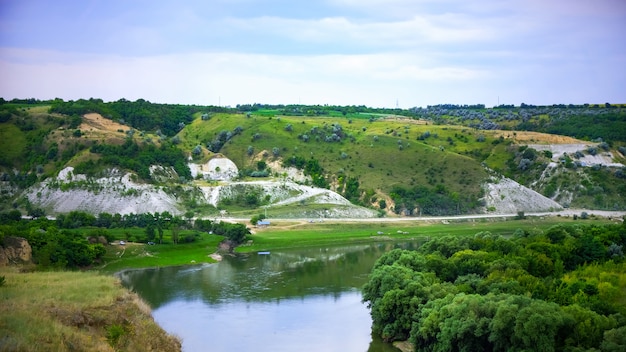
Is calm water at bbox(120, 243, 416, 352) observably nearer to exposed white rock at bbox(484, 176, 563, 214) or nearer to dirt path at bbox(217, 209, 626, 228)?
dirt path at bbox(217, 209, 626, 228)

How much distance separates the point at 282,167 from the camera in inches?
5753

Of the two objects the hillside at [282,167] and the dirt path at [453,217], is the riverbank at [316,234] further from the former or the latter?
the hillside at [282,167]

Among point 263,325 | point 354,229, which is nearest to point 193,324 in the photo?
point 263,325

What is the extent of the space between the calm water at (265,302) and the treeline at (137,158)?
132 ft

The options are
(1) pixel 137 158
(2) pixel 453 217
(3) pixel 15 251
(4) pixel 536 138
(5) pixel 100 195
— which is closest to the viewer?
(3) pixel 15 251

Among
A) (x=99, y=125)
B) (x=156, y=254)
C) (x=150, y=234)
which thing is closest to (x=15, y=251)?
(x=156, y=254)

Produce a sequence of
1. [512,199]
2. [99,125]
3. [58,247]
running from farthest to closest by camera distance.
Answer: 1. [99,125]
2. [512,199]
3. [58,247]

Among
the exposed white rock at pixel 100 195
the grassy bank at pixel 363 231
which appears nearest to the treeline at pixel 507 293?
the grassy bank at pixel 363 231

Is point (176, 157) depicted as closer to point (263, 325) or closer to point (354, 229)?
point (354, 229)

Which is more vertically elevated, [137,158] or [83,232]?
[137,158]

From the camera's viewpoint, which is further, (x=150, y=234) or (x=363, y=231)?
(x=363, y=231)

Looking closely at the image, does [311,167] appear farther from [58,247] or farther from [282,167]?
[58,247]

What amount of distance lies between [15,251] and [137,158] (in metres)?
58.4

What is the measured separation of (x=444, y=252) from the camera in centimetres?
6925
